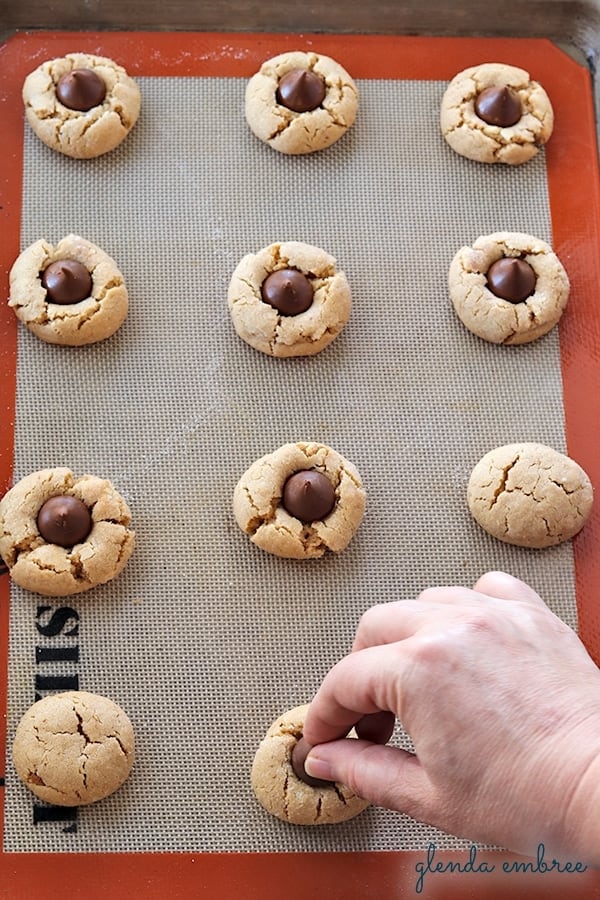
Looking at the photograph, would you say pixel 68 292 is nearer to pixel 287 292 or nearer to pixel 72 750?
pixel 287 292

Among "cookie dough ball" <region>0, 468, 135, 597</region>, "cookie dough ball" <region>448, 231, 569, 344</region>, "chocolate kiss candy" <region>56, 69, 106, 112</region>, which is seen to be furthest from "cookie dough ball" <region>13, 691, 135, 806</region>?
"chocolate kiss candy" <region>56, 69, 106, 112</region>

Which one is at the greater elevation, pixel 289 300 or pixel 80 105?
pixel 80 105

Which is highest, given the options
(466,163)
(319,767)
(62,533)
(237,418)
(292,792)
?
(466,163)

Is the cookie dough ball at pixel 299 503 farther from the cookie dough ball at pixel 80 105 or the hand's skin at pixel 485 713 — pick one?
the cookie dough ball at pixel 80 105

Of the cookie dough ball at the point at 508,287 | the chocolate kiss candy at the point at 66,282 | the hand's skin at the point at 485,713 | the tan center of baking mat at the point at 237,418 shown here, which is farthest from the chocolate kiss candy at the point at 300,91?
the hand's skin at the point at 485,713

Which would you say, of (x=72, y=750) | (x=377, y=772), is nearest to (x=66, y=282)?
(x=72, y=750)

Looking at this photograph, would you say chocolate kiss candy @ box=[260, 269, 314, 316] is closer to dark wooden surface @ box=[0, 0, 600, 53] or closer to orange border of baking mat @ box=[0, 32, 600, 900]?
orange border of baking mat @ box=[0, 32, 600, 900]

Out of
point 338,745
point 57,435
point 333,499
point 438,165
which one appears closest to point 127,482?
point 57,435
